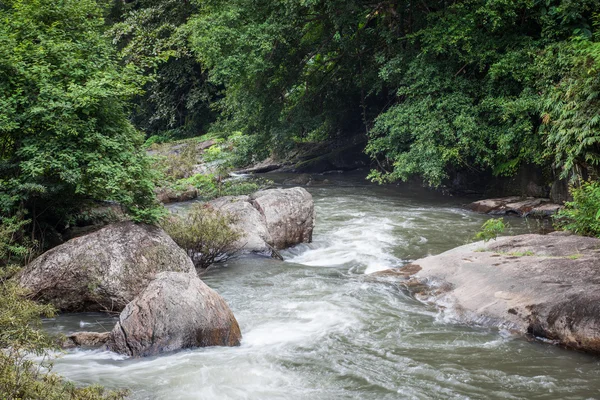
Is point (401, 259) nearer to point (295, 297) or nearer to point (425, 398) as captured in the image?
point (295, 297)

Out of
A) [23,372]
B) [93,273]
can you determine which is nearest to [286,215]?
[93,273]

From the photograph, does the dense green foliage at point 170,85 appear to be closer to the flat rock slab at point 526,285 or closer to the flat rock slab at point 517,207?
the flat rock slab at point 517,207

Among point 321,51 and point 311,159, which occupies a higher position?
point 321,51

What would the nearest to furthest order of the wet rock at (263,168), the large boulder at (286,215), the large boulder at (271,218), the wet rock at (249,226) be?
the wet rock at (249,226)
the large boulder at (271,218)
the large boulder at (286,215)
the wet rock at (263,168)

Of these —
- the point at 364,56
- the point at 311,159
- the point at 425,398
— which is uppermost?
the point at 364,56

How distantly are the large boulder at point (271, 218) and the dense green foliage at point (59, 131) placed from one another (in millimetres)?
2890

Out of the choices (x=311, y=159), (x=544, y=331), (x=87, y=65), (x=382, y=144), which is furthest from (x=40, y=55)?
(x=311, y=159)

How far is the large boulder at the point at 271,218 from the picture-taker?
1173 cm

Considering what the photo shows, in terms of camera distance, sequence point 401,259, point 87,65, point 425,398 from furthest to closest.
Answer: point 401,259, point 87,65, point 425,398

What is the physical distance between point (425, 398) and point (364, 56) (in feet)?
53.4

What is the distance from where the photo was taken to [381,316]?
809 centimetres

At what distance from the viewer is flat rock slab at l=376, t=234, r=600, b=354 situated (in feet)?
22.2

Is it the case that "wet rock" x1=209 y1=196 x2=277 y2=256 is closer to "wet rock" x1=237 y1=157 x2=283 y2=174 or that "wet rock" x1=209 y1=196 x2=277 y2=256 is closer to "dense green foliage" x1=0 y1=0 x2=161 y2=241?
"dense green foliage" x1=0 y1=0 x2=161 y2=241

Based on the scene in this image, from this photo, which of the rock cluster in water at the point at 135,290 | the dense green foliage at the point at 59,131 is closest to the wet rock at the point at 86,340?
the rock cluster in water at the point at 135,290
